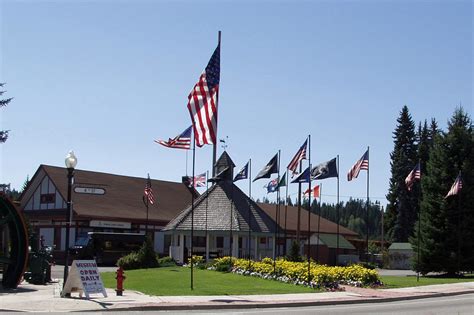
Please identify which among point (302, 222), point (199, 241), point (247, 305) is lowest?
point (247, 305)

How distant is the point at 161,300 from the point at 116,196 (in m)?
42.7

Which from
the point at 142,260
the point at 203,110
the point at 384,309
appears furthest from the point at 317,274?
the point at 142,260

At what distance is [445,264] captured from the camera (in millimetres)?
40219

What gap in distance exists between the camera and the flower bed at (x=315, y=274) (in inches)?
1053

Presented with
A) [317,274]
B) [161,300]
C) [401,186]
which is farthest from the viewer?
[401,186]

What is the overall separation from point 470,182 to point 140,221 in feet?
100

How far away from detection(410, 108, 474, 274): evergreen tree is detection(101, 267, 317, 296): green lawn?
15436 mm

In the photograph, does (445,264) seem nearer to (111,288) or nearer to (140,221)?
(111,288)

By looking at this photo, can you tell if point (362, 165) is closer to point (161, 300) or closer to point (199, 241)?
point (161, 300)

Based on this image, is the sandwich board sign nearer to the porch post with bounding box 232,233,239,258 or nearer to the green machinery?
the green machinery

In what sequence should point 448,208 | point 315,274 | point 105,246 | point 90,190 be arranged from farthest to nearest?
point 90,190 → point 105,246 → point 448,208 → point 315,274

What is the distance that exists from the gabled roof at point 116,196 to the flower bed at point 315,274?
27086mm

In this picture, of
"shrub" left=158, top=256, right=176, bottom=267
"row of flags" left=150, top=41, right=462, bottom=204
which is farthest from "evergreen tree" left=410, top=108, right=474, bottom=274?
"shrub" left=158, top=256, right=176, bottom=267

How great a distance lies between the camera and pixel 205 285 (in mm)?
25859
